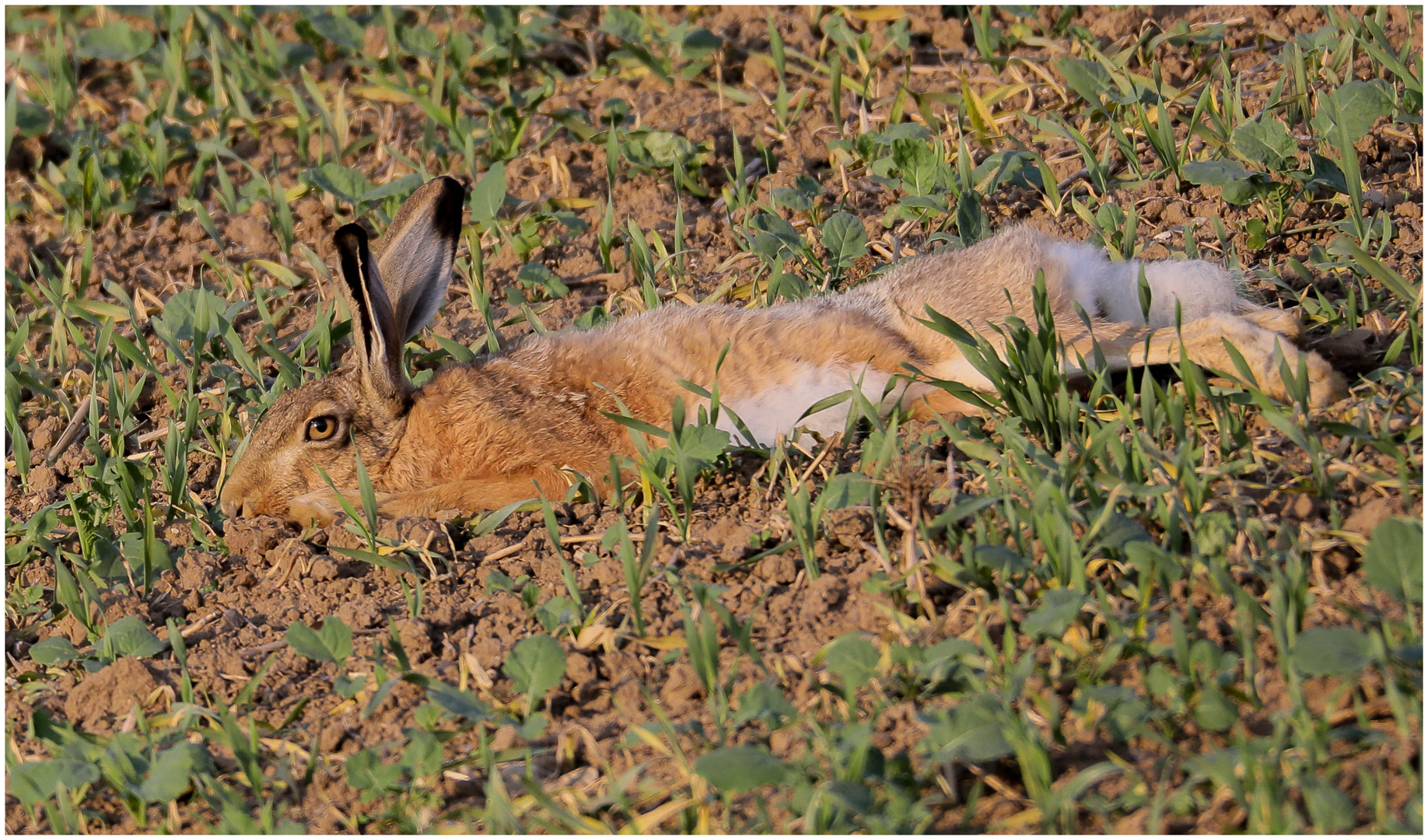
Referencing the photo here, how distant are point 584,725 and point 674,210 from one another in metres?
3.52

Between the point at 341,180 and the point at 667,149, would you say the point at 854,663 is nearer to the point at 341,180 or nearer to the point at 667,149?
the point at 667,149

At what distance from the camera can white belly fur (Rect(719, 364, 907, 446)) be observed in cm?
462

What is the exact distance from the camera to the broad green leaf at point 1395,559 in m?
2.93

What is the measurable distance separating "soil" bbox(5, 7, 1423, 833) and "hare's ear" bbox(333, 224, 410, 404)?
1.98 ft

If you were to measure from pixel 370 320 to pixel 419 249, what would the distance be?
0.45m

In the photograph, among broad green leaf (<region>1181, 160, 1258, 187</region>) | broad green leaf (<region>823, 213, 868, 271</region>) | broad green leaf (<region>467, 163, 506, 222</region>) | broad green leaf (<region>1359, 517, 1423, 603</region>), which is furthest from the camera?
broad green leaf (<region>467, 163, 506, 222</region>)

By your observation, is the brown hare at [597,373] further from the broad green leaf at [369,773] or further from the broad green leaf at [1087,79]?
the broad green leaf at [369,773]

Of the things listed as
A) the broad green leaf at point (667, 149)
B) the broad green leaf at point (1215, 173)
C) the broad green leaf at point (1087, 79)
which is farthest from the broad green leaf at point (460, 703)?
the broad green leaf at point (1087, 79)

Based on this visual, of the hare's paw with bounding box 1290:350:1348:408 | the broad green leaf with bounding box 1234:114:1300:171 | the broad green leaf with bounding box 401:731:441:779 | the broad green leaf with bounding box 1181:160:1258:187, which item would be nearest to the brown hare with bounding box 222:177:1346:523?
the broad green leaf with bounding box 1181:160:1258:187

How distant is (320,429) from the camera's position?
4832 mm

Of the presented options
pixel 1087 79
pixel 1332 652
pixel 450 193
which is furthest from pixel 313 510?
pixel 1087 79

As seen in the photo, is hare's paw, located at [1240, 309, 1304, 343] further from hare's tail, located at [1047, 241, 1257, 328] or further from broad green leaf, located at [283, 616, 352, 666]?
broad green leaf, located at [283, 616, 352, 666]

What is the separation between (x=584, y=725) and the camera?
332 cm

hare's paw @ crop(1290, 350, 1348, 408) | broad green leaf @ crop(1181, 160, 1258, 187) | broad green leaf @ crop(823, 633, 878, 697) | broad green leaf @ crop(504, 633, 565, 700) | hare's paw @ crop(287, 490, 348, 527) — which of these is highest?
broad green leaf @ crop(1181, 160, 1258, 187)
